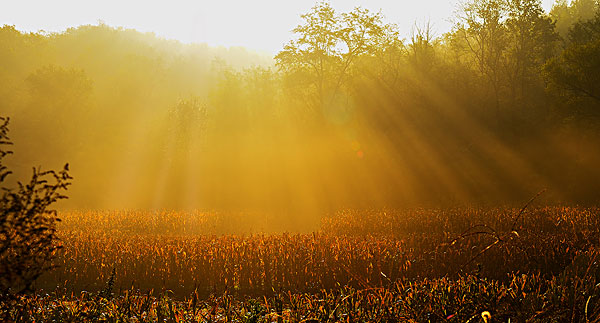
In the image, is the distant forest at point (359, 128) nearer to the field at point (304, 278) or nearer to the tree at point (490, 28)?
the tree at point (490, 28)

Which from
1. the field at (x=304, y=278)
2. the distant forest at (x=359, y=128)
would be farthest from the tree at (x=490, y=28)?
the field at (x=304, y=278)

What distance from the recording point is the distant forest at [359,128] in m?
26.7

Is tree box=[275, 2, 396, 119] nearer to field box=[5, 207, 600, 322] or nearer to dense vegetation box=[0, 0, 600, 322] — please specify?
dense vegetation box=[0, 0, 600, 322]

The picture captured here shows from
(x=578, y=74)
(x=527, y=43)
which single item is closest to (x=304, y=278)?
(x=578, y=74)

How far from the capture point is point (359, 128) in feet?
107

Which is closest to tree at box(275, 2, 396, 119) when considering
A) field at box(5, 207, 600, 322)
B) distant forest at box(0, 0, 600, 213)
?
distant forest at box(0, 0, 600, 213)

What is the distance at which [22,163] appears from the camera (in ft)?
128

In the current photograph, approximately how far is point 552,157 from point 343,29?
17481 mm

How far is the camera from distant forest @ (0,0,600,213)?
87.5 ft

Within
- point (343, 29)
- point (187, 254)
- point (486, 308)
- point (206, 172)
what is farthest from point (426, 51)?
point (486, 308)

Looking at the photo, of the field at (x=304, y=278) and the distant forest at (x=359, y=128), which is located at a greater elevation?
the distant forest at (x=359, y=128)

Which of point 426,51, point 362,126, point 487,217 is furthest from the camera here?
point 426,51

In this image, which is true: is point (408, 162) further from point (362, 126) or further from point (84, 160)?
point (84, 160)

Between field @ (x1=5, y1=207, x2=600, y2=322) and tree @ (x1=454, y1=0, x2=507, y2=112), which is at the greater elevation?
tree @ (x1=454, y1=0, x2=507, y2=112)
